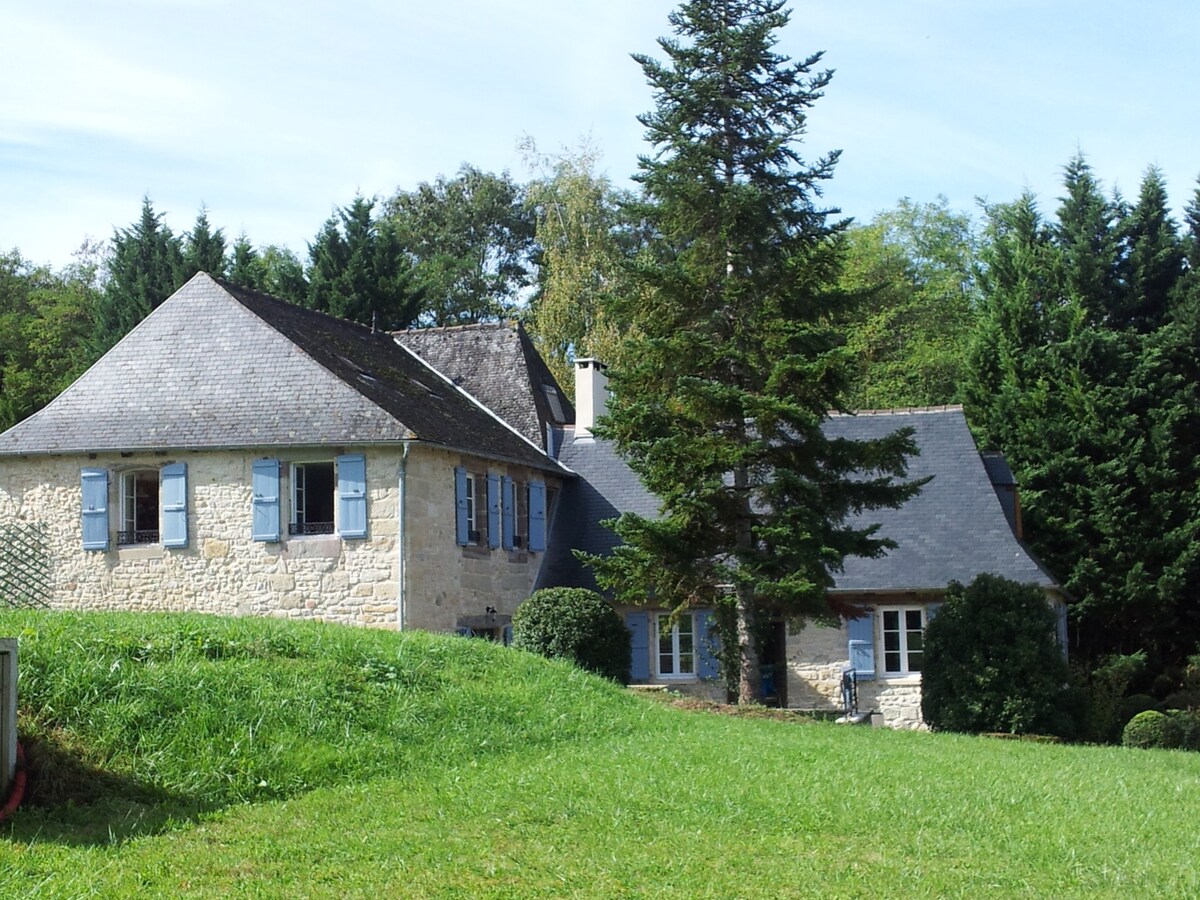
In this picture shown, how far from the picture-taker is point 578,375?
91.7 feet

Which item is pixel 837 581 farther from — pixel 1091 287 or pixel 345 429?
pixel 1091 287

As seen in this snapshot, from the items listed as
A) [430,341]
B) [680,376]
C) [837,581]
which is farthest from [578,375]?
[680,376]

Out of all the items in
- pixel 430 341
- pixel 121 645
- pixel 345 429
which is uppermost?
pixel 430 341

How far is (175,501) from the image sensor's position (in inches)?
882

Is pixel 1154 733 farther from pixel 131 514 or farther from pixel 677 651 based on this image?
pixel 131 514

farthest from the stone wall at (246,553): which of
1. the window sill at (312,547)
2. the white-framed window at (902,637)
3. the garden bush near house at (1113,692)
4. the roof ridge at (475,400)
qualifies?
the garden bush near house at (1113,692)

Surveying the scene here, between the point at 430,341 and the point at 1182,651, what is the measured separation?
16.2 metres

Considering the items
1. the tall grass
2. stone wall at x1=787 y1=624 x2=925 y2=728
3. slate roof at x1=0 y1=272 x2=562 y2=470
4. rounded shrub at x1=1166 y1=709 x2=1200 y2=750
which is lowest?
rounded shrub at x1=1166 y1=709 x2=1200 y2=750

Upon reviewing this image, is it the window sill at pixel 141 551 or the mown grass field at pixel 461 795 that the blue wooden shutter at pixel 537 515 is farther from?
the mown grass field at pixel 461 795

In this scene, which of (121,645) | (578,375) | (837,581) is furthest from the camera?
(578,375)

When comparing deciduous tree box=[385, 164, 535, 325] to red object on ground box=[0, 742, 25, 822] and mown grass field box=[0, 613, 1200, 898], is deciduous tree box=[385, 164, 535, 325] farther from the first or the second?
red object on ground box=[0, 742, 25, 822]

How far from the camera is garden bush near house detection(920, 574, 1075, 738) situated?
61.9ft

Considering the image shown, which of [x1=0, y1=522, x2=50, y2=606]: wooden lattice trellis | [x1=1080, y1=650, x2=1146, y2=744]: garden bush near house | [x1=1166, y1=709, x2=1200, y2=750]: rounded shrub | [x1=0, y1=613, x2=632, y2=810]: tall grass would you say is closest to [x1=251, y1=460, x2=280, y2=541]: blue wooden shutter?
[x1=0, y1=522, x2=50, y2=606]: wooden lattice trellis

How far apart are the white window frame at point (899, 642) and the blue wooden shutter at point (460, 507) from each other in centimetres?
685
